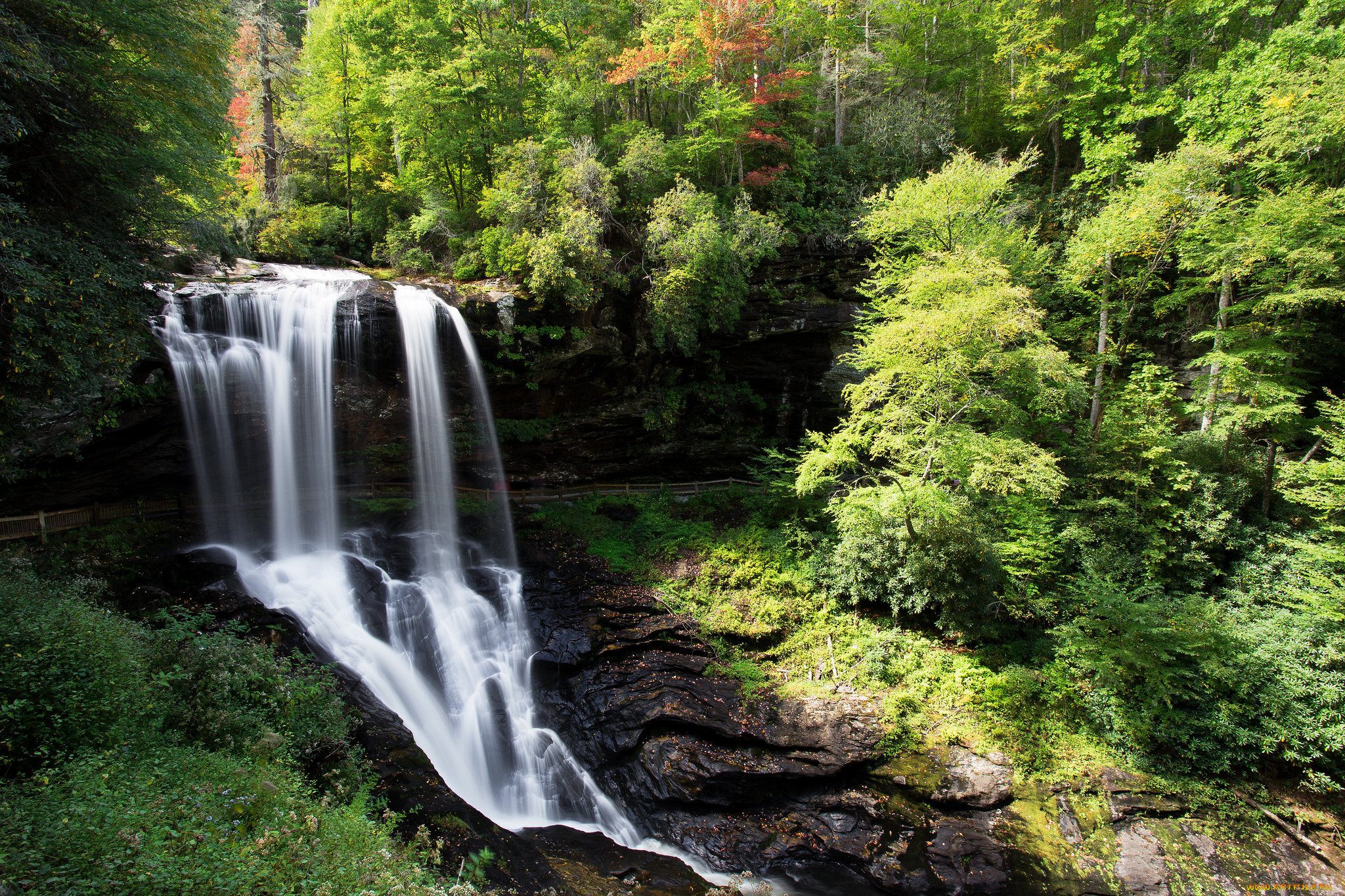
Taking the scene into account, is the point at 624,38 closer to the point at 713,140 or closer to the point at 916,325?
the point at 713,140

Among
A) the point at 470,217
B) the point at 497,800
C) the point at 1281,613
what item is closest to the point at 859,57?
the point at 470,217

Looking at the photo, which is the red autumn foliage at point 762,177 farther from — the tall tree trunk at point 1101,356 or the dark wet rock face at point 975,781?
the dark wet rock face at point 975,781

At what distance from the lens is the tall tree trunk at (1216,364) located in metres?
12.6

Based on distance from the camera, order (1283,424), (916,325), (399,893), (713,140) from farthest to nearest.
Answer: (713,140) → (1283,424) → (916,325) → (399,893)

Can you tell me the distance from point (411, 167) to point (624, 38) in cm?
934

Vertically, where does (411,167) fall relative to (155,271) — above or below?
above

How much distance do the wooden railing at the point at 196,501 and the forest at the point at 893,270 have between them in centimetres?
118

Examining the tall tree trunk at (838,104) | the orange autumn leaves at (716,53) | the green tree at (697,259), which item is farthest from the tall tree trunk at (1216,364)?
the orange autumn leaves at (716,53)

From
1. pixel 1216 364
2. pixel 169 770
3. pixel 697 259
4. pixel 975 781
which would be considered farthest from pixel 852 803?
pixel 697 259

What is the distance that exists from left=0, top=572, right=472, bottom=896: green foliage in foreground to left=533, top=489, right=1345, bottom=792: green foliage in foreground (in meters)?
7.79

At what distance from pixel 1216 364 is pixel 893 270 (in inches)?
295

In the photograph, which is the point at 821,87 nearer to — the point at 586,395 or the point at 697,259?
the point at 697,259

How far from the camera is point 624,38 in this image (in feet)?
68.1

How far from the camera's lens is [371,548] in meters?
13.7
